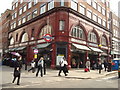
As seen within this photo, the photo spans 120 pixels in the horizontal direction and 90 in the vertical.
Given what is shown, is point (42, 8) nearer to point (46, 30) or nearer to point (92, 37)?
point (46, 30)

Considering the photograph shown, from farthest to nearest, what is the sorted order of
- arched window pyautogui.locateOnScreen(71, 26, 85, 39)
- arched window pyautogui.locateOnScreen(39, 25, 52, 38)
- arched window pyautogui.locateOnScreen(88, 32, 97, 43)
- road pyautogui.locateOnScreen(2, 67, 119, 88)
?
arched window pyautogui.locateOnScreen(88, 32, 97, 43), arched window pyautogui.locateOnScreen(71, 26, 85, 39), arched window pyautogui.locateOnScreen(39, 25, 52, 38), road pyautogui.locateOnScreen(2, 67, 119, 88)

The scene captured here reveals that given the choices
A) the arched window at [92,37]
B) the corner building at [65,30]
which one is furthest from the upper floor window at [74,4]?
the arched window at [92,37]

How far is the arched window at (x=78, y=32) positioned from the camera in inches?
831

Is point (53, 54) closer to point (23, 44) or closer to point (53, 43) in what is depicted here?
point (53, 43)

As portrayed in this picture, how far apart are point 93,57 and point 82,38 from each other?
5958 mm

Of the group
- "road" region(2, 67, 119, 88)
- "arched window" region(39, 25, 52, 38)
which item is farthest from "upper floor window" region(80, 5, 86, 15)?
"road" region(2, 67, 119, 88)

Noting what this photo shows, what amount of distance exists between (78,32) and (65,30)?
3723 millimetres

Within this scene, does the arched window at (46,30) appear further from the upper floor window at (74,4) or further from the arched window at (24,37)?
the arched window at (24,37)

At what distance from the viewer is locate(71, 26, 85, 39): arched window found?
69.2 feet

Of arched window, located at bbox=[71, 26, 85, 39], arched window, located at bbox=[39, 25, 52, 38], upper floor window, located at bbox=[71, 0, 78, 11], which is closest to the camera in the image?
arched window, located at bbox=[39, 25, 52, 38]

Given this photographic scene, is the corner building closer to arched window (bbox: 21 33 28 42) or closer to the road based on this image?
arched window (bbox: 21 33 28 42)

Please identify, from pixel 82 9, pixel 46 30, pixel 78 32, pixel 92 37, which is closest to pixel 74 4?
pixel 82 9

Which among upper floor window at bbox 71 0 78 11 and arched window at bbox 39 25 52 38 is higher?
upper floor window at bbox 71 0 78 11

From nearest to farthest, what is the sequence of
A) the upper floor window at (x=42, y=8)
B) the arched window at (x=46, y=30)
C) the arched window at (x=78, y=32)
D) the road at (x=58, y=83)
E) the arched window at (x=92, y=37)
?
the road at (x=58, y=83), the arched window at (x=46, y=30), the arched window at (x=78, y=32), the upper floor window at (x=42, y=8), the arched window at (x=92, y=37)
